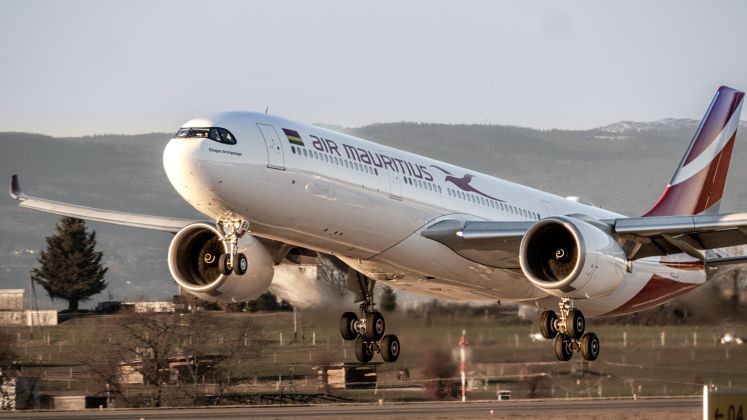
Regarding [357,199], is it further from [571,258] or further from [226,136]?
[571,258]

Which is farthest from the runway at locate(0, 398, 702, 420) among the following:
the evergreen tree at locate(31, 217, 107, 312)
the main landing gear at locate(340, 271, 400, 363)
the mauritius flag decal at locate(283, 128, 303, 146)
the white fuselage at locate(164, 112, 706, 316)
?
the evergreen tree at locate(31, 217, 107, 312)

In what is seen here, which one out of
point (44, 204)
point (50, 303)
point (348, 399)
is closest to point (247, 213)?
point (44, 204)

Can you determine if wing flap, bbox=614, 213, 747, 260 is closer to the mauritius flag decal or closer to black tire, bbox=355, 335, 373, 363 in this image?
black tire, bbox=355, 335, 373, 363

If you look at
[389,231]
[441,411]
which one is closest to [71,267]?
[441,411]

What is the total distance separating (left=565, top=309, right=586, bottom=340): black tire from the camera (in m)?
31.5

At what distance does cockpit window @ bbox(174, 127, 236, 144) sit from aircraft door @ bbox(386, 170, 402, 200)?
4608 mm

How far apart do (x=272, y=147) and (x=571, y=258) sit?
26.0 feet

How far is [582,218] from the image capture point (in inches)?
1205

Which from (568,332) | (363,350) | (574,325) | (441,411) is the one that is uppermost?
(574,325)

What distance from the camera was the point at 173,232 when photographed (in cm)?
3381

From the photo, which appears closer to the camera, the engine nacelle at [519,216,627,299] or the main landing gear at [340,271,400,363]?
the engine nacelle at [519,216,627,299]

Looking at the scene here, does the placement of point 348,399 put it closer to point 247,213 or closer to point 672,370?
point 672,370

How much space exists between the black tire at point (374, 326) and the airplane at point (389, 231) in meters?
0.03

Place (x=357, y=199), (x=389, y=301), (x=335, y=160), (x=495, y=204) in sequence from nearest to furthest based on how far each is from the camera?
(x=335, y=160) → (x=357, y=199) → (x=495, y=204) → (x=389, y=301)
